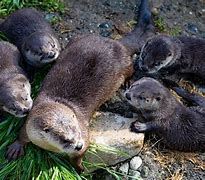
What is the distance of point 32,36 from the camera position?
167 inches

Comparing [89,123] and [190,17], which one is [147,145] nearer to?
[89,123]

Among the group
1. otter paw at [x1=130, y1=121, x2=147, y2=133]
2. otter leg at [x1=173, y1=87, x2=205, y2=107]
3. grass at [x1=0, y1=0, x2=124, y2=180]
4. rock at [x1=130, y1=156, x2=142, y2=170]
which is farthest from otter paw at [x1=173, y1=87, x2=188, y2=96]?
grass at [x1=0, y1=0, x2=124, y2=180]

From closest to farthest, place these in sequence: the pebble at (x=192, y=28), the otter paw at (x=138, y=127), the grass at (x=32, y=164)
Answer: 1. the grass at (x=32, y=164)
2. the otter paw at (x=138, y=127)
3. the pebble at (x=192, y=28)

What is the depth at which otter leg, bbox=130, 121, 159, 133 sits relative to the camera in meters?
3.82

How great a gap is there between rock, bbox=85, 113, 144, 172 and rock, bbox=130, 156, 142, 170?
34mm

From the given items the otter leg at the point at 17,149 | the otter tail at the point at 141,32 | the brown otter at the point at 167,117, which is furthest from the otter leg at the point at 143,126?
the otter leg at the point at 17,149

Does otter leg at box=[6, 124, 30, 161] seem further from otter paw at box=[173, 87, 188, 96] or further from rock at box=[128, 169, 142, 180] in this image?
otter paw at box=[173, 87, 188, 96]

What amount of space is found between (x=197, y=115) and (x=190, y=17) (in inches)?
52.5

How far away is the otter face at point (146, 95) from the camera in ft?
12.7

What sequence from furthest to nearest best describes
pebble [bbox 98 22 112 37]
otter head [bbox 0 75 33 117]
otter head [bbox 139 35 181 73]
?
pebble [bbox 98 22 112 37] < otter head [bbox 139 35 181 73] < otter head [bbox 0 75 33 117]

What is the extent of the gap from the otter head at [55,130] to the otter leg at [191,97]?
1.05m

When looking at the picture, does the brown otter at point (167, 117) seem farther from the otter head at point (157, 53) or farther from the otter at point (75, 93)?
the otter head at point (157, 53)

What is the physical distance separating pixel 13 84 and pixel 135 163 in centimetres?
102

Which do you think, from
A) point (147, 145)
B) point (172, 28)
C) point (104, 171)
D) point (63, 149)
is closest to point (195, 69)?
point (172, 28)
